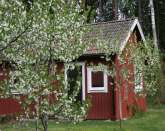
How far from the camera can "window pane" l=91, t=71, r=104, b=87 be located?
20.7 metres

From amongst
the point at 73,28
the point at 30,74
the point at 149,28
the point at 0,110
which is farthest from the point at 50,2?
the point at 149,28

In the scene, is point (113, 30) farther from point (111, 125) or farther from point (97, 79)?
point (111, 125)

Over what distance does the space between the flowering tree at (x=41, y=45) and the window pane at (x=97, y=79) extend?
35.6 ft

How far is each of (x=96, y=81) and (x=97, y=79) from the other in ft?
0.32

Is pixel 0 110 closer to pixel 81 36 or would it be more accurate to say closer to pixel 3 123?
A: pixel 3 123

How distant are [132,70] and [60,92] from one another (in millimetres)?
11264

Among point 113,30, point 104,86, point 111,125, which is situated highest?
point 113,30

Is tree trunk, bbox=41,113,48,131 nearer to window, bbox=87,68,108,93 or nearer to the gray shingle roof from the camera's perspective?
window, bbox=87,68,108,93

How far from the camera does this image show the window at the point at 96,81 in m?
20.6

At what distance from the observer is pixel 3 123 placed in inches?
736

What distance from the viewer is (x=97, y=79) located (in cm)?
2073

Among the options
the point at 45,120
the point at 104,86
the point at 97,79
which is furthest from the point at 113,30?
the point at 45,120

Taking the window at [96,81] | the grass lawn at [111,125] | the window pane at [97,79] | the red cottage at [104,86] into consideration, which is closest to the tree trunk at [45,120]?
the grass lawn at [111,125]

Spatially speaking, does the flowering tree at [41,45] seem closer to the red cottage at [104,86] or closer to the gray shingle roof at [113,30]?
the red cottage at [104,86]
